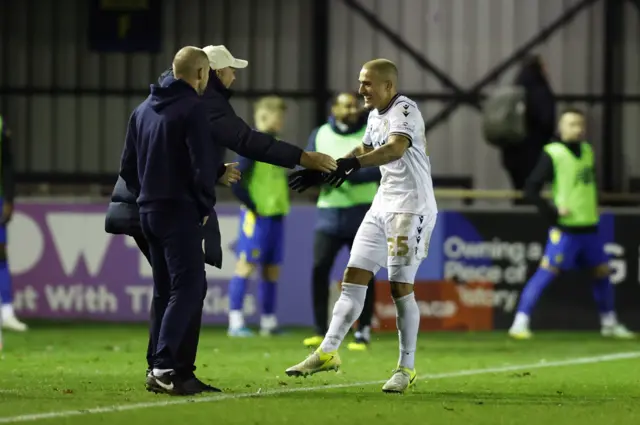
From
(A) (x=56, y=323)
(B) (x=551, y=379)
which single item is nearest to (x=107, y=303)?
(A) (x=56, y=323)

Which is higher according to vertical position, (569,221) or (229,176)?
(229,176)

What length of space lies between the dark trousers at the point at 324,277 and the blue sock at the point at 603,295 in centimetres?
280

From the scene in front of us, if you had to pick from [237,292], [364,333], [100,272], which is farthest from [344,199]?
[100,272]

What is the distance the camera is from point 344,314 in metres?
9.51

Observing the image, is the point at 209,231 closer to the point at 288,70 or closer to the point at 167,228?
the point at 167,228

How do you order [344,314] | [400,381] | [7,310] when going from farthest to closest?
[7,310]
[344,314]
[400,381]

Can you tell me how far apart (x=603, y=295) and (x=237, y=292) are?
3.55m

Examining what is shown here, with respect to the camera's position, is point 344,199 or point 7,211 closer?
point 344,199

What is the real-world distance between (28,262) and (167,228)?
7510 mm

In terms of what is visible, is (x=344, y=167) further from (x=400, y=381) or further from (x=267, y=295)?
(x=267, y=295)

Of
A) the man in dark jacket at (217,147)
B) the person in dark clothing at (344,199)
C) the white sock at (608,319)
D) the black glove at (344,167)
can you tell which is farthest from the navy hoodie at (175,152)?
the white sock at (608,319)

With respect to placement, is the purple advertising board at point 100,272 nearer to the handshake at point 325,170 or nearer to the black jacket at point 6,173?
the black jacket at point 6,173

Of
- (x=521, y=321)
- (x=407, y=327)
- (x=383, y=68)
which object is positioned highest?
(x=383, y=68)

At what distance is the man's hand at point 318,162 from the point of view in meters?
9.05
